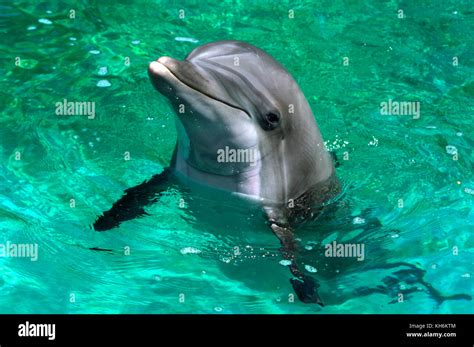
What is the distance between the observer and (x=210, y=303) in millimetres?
8969

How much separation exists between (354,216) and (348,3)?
5812mm

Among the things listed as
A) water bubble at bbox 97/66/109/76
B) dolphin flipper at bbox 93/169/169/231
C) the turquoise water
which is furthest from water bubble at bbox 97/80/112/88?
dolphin flipper at bbox 93/169/169/231

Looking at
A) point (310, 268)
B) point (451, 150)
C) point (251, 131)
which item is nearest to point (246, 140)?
point (251, 131)

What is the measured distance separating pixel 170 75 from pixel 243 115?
38.4 inches

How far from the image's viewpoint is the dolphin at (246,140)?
6031 mm

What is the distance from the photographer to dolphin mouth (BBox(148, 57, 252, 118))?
5.63 metres

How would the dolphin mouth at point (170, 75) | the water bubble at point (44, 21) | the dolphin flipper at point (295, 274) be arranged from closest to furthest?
the dolphin mouth at point (170, 75) → the dolphin flipper at point (295, 274) → the water bubble at point (44, 21)

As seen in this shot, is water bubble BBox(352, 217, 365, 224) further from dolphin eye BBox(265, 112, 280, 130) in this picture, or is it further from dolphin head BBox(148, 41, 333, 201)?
dolphin eye BBox(265, 112, 280, 130)

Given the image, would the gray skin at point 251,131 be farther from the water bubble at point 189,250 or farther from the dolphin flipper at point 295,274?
the water bubble at point 189,250

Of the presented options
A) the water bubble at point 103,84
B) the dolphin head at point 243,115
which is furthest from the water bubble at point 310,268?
the water bubble at point 103,84

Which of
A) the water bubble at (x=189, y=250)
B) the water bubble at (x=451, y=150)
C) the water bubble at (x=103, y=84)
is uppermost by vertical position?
the water bubble at (x=103, y=84)

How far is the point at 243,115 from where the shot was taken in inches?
249

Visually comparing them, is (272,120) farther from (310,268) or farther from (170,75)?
(310,268)

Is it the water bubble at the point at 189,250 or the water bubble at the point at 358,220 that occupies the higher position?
the water bubble at the point at 358,220
